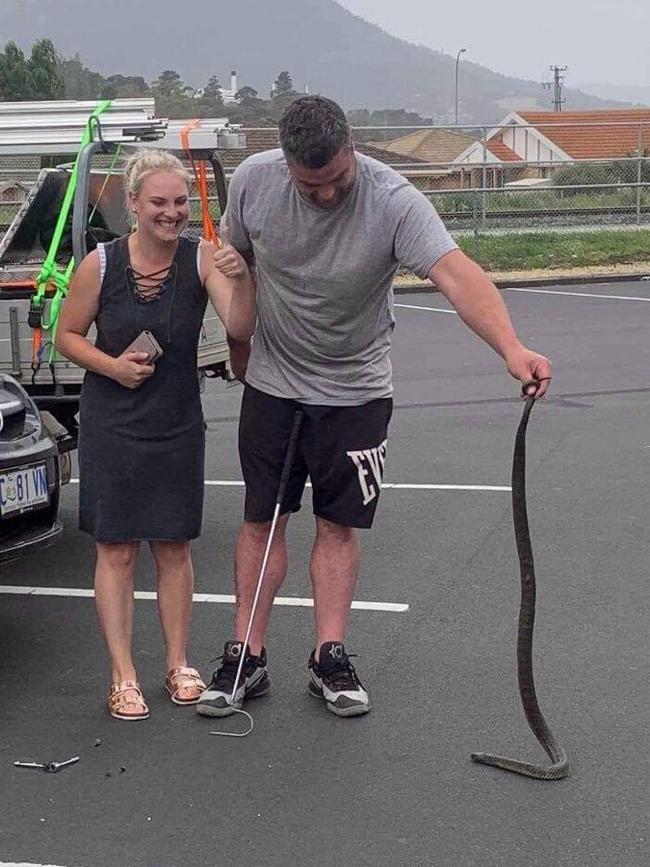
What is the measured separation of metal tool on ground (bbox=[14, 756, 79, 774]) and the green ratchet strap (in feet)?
8.59

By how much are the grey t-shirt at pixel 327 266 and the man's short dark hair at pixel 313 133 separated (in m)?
0.25

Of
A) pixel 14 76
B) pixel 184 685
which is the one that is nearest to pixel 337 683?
pixel 184 685

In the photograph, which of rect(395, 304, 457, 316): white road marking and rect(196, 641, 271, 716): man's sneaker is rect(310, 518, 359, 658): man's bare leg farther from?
rect(395, 304, 457, 316): white road marking

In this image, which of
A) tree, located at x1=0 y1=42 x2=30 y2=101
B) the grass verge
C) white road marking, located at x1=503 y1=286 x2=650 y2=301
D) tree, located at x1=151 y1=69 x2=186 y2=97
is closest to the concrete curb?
white road marking, located at x1=503 y1=286 x2=650 y2=301

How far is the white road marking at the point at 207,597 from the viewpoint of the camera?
5.84 m

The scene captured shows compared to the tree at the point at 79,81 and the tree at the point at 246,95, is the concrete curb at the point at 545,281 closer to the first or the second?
the tree at the point at 79,81

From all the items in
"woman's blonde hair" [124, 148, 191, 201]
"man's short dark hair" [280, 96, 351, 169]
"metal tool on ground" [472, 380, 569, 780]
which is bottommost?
"metal tool on ground" [472, 380, 569, 780]

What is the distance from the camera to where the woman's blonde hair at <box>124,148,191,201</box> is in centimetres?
455

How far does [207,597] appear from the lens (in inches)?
239

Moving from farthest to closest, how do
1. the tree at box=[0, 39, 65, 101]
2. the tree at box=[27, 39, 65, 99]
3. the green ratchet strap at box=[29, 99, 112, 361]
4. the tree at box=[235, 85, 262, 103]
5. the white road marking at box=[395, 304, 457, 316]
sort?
1. the tree at box=[235, 85, 262, 103]
2. the tree at box=[27, 39, 65, 99]
3. the tree at box=[0, 39, 65, 101]
4. the white road marking at box=[395, 304, 457, 316]
5. the green ratchet strap at box=[29, 99, 112, 361]

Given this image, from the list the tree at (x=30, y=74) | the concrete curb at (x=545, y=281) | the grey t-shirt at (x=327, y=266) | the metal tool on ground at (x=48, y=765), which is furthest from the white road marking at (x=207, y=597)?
the tree at (x=30, y=74)

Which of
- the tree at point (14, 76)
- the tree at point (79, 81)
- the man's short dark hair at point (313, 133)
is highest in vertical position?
the tree at point (79, 81)

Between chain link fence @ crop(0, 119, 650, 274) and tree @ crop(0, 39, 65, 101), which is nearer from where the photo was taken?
chain link fence @ crop(0, 119, 650, 274)

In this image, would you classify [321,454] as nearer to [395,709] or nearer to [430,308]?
[395,709]
